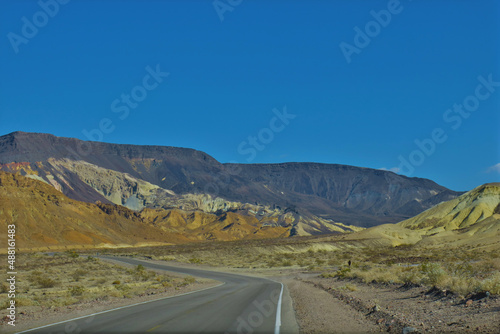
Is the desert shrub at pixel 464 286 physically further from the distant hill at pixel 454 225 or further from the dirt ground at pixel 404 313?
the distant hill at pixel 454 225

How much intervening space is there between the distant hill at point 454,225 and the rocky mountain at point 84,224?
208 ft

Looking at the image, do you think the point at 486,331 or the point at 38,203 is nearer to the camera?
the point at 486,331

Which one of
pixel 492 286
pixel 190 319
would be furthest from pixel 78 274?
pixel 492 286

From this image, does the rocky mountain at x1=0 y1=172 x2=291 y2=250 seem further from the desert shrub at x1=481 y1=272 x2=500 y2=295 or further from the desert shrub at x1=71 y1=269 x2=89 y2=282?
the desert shrub at x1=481 y1=272 x2=500 y2=295

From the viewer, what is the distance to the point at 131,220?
521 feet

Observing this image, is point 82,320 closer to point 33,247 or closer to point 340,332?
point 340,332

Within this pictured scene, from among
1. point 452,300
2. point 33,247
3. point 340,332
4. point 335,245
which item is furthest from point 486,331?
point 33,247

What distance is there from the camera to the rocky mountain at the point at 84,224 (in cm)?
10338

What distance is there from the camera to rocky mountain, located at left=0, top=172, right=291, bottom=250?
10338 cm

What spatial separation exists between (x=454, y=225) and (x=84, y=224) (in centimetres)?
10956

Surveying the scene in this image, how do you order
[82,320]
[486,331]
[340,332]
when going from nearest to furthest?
1. [486,331]
2. [340,332]
3. [82,320]

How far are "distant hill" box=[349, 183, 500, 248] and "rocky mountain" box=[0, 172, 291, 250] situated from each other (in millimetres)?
63344

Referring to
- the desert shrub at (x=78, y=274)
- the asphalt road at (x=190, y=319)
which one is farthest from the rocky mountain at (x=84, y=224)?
the asphalt road at (x=190, y=319)

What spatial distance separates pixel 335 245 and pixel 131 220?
87942 millimetres
